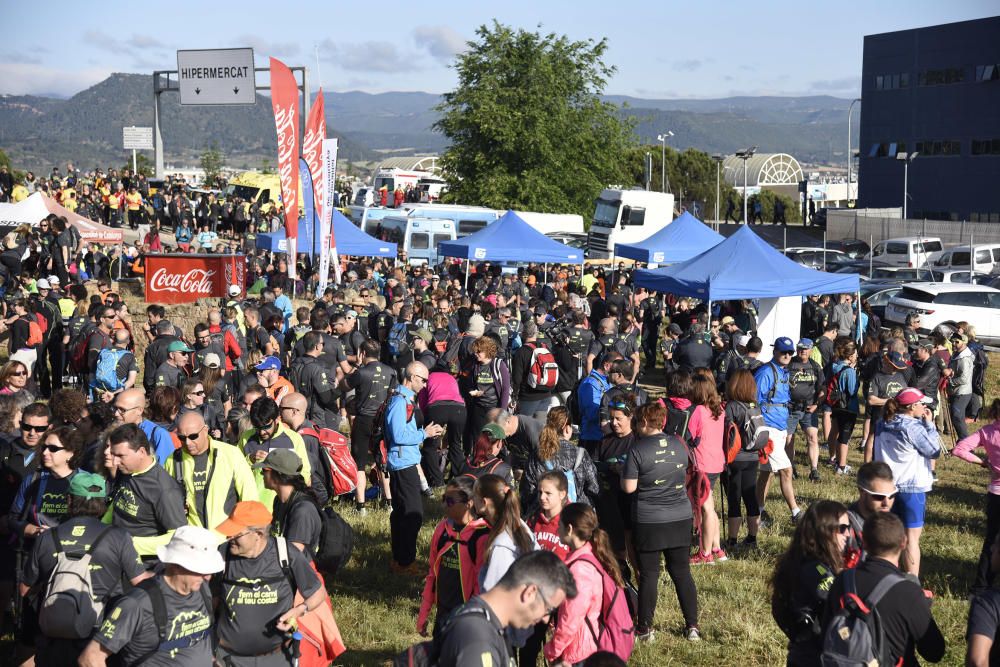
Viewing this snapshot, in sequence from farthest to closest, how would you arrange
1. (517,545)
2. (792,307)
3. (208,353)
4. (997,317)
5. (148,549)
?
(997,317), (792,307), (208,353), (148,549), (517,545)

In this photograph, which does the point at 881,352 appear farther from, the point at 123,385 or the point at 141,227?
the point at 141,227

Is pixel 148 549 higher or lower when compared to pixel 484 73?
lower

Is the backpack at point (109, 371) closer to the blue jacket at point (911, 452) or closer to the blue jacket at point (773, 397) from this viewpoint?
the blue jacket at point (773, 397)

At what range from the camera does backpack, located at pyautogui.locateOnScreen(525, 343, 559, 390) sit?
423 inches

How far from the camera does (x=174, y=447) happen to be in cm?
675

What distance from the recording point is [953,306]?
21922 millimetres

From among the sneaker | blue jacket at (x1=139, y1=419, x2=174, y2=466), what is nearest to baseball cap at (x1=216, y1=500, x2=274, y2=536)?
blue jacket at (x1=139, y1=419, x2=174, y2=466)

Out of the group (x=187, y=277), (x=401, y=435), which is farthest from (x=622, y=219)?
(x=401, y=435)

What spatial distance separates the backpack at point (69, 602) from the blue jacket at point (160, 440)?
175cm

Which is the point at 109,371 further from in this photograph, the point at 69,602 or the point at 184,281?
the point at 184,281

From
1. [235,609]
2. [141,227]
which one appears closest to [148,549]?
[235,609]

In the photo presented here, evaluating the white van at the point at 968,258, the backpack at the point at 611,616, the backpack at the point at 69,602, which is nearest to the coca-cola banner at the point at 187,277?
the backpack at the point at 69,602

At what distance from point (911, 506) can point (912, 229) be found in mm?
37395

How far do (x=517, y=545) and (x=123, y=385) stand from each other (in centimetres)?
688
